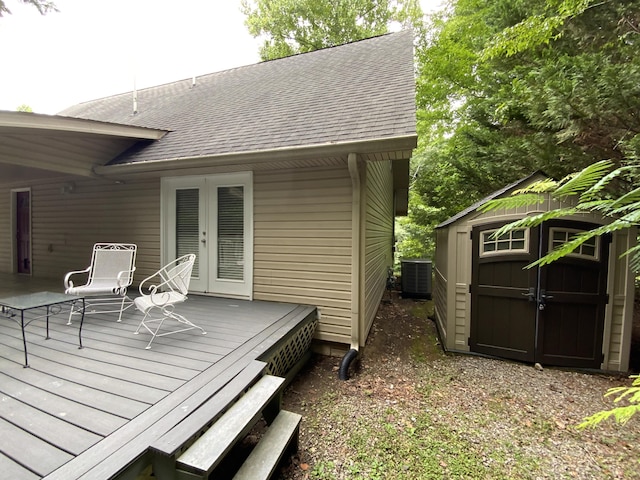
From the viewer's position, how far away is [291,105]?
4.77 m

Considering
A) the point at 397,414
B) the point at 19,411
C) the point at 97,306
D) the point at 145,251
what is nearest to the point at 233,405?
the point at 19,411

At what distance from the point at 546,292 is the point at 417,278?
410 centimetres

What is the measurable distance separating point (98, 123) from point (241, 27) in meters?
14.5

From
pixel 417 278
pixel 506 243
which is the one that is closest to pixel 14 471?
pixel 506 243

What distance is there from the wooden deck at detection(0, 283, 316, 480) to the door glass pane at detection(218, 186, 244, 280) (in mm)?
1014

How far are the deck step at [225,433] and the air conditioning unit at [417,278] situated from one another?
609 cm

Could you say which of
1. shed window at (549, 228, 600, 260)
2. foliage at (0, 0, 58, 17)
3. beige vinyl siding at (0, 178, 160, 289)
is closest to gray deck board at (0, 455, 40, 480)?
beige vinyl siding at (0, 178, 160, 289)

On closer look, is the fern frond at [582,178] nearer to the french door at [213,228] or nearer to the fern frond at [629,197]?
the fern frond at [629,197]

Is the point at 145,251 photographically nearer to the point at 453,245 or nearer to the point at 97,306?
the point at 97,306

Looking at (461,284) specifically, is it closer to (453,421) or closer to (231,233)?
(453,421)

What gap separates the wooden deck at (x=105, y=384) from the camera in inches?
56.2

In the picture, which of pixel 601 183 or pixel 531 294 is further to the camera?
Answer: pixel 531 294

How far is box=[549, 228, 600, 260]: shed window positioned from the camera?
11.6 ft

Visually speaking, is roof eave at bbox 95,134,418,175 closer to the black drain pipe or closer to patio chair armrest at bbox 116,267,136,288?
patio chair armrest at bbox 116,267,136,288
